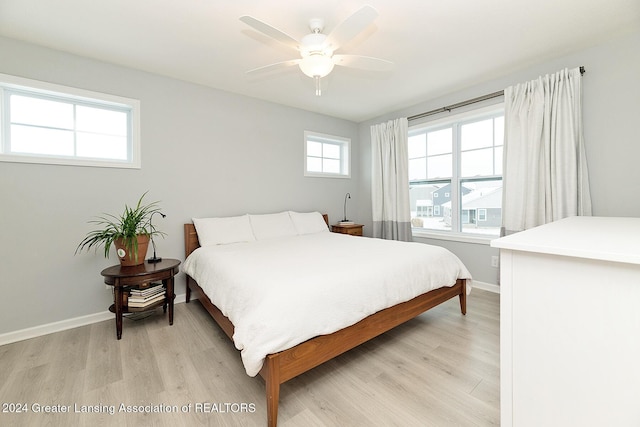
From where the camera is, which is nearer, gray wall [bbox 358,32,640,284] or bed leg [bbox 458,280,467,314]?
gray wall [bbox 358,32,640,284]

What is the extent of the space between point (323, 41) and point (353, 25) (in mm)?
263

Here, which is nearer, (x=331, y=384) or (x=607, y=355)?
(x=607, y=355)

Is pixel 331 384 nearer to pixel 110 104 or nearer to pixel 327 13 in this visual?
pixel 327 13

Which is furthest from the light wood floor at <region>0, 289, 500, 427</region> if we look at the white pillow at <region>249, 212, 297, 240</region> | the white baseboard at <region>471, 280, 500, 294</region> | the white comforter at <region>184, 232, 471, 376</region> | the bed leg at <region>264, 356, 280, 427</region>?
the white pillow at <region>249, 212, 297, 240</region>

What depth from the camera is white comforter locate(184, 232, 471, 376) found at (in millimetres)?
1332

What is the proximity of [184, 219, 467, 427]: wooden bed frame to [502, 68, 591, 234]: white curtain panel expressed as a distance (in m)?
1.08

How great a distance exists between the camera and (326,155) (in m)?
4.34

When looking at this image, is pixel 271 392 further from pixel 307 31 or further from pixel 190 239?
pixel 307 31

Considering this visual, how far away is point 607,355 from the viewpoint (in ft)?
2.67

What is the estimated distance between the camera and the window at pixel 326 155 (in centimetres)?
405

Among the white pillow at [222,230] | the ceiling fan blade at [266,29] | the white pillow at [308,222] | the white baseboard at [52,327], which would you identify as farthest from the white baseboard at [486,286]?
the white baseboard at [52,327]

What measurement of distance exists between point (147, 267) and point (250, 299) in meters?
1.40

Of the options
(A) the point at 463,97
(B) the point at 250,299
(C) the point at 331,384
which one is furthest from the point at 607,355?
(A) the point at 463,97

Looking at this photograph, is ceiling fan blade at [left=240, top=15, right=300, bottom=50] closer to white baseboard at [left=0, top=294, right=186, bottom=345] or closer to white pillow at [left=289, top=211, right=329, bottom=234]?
white pillow at [left=289, top=211, right=329, bottom=234]
